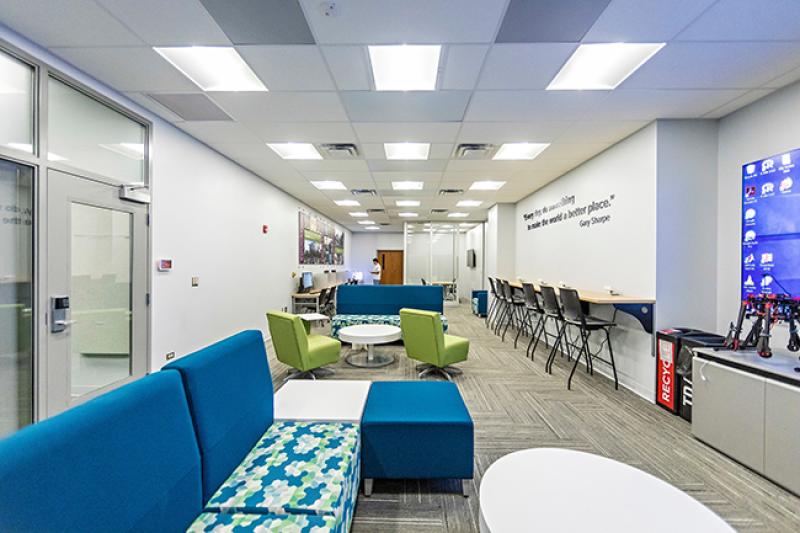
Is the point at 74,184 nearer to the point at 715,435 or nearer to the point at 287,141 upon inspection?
the point at 287,141

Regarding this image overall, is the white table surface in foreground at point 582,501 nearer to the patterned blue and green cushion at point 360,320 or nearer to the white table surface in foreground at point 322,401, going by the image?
the white table surface in foreground at point 322,401

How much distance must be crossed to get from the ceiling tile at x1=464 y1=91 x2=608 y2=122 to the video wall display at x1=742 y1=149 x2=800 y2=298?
59.2 inches

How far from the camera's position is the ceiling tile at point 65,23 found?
1967mm

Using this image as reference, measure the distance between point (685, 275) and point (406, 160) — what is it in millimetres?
3574

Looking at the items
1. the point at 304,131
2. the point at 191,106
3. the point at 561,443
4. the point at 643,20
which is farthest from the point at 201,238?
the point at 643,20

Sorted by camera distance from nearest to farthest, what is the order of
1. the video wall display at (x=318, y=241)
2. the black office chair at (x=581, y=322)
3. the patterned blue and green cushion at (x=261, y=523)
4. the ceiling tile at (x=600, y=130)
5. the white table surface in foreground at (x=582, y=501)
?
the white table surface in foreground at (x=582, y=501)
the patterned blue and green cushion at (x=261, y=523)
the ceiling tile at (x=600, y=130)
the black office chair at (x=581, y=322)
the video wall display at (x=318, y=241)

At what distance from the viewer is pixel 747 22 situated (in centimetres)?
205

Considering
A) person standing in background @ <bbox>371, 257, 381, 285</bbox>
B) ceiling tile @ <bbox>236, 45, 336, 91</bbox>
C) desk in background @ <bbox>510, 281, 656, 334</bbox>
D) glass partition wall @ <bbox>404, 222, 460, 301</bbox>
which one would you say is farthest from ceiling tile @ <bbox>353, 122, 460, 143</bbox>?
person standing in background @ <bbox>371, 257, 381, 285</bbox>

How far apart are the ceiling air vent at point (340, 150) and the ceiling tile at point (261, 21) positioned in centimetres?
187

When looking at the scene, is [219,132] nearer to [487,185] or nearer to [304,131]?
[304,131]

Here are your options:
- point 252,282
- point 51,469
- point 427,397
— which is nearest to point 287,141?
point 252,282

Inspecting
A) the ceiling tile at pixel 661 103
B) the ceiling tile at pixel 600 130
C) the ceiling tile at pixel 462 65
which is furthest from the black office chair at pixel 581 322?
the ceiling tile at pixel 462 65

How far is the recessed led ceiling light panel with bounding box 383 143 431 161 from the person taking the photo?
4281mm

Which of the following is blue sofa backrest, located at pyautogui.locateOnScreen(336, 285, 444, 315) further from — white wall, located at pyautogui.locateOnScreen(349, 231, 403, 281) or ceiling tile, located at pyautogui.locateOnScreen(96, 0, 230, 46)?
white wall, located at pyautogui.locateOnScreen(349, 231, 403, 281)
